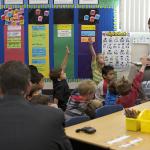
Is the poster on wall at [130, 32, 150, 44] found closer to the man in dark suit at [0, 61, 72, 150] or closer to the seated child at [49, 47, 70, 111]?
the seated child at [49, 47, 70, 111]

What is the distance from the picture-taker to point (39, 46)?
6.37 metres

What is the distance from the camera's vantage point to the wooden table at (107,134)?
2820 mm

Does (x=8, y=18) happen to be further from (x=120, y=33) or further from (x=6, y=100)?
(x=6, y=100)

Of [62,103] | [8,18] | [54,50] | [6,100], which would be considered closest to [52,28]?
[54,50]

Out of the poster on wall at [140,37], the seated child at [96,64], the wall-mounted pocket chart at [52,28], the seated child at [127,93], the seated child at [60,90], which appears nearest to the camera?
the seated child at [127,93]

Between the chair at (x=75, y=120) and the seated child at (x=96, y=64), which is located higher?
the seated child at (x=96, y=64)

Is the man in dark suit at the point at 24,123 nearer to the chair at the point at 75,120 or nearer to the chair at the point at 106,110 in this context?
the chair at the point at 75,120

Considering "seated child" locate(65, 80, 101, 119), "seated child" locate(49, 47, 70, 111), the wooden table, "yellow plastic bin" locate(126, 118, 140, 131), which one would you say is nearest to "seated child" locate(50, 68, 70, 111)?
"seated child" locate(49, 47, 70, 111)

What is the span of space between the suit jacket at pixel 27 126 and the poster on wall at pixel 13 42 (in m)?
4.45

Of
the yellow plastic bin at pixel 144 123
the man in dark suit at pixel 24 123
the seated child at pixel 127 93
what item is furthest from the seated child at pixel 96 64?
the man in dark suit at pixel 24 123

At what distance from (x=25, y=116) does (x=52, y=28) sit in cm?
455

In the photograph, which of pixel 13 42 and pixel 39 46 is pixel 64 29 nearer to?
pixel 39 46

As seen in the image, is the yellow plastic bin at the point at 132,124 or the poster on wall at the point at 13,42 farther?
the poster on wall at the point at 13,42

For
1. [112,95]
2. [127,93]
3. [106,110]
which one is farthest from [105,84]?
[106,110]
